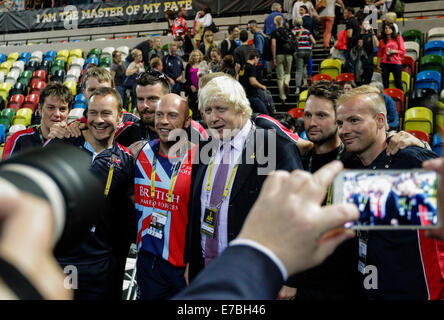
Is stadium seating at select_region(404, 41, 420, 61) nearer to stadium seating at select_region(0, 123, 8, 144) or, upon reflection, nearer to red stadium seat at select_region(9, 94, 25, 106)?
stadium seating at select_region(0, 123, 8, 144)

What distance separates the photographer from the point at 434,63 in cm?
796

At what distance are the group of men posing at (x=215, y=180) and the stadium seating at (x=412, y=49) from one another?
7136 mm

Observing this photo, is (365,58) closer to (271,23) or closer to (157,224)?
(271,23)

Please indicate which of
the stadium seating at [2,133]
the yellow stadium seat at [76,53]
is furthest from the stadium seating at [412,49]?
the yellow stadium seat at [76,53]

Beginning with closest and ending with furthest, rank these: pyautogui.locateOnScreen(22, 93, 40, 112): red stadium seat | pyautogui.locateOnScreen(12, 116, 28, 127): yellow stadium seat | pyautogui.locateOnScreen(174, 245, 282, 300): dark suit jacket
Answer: pyautogui.locateOnScreen(174, 245, 282, 300): dark suit jacket → pyautogui.locateOnScreen(12, 116, 28, 127): yellow stadium seat → pyautogui.locateOnScreen(22, 93, 40, 112): red stadium seat

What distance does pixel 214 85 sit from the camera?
2346 mm

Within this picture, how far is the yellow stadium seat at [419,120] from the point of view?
630 centimetres

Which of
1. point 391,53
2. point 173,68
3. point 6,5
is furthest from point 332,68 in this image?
point 6,5

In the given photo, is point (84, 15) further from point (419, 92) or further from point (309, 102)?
point (309, 102)

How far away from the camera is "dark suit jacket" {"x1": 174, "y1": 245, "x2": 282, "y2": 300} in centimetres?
56

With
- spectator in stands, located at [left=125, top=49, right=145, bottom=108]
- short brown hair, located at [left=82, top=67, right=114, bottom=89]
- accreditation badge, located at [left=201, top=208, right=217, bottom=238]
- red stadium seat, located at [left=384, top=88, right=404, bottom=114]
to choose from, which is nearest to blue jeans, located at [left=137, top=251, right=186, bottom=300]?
accreditation badge, located at [left=201, top=208, right=217, bottom=238]

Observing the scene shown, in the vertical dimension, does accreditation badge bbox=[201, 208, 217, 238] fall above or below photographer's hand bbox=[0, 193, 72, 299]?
below

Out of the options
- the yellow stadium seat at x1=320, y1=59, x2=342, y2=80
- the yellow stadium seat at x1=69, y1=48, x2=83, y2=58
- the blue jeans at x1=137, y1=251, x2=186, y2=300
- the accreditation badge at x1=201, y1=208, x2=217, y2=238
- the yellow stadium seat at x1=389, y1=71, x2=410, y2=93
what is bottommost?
the blue jeans at x1=137, y1=251, x2=186, y2=300

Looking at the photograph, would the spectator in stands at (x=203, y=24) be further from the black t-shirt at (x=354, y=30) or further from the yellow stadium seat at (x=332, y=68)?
the black t-shirt at (x=354, y=30)
